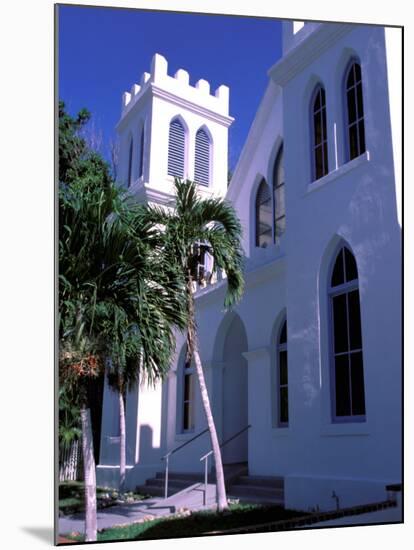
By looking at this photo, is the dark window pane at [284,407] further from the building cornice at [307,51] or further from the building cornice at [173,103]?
the building cornice at [307,51]

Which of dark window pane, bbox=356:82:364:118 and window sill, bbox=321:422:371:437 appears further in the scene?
dark window pane, bbox=356:82:364:118

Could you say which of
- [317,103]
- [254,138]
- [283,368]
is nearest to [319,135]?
[317,103]

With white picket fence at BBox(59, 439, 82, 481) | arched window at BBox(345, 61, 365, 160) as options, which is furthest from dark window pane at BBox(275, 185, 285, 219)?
A: white picket fence at BBox(59, 439, 82, 481)

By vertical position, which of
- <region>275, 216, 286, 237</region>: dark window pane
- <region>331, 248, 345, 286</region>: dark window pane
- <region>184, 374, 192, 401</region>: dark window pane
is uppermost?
<region>275, 216, 286, 237</region>: dark window pane

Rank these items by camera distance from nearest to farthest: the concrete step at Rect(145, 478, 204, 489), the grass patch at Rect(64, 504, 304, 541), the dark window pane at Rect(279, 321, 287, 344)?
the grass patch at Rect(64, 504, 304, 541)
the concrete step at Rect(145, 478, 204, 489)
the dark window pane at Rect(279, 321, 287, 344)

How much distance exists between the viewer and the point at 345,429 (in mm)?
7559

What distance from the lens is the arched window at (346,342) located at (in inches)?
300

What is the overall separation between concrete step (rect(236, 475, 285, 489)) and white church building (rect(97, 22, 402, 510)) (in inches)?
5.0

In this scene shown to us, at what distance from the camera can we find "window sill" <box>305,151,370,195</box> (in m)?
7.80

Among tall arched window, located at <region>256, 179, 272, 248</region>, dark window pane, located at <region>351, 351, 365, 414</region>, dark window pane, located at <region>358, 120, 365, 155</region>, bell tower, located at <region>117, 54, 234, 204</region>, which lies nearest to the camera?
dark window pane, located at <region>351, 351, 365, 414</region>

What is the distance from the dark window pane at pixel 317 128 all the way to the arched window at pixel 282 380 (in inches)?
103

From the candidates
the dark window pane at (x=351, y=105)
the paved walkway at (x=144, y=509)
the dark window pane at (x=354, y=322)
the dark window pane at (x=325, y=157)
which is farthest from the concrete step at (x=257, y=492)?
the dark window pane at (x=351, y=105)

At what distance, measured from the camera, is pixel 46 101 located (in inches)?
265

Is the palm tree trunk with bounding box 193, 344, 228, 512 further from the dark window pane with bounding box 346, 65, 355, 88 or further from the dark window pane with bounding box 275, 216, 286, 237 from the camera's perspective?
the dark window pane with bounding box 346, 65, 355, 88
